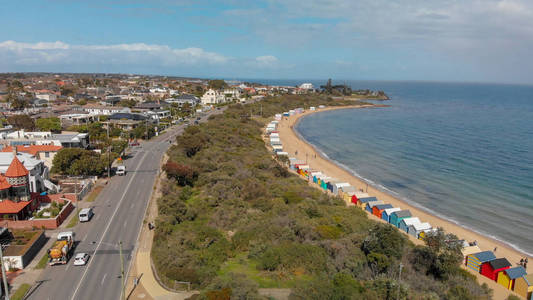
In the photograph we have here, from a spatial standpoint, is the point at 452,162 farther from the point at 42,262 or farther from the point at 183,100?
the point at 183,100

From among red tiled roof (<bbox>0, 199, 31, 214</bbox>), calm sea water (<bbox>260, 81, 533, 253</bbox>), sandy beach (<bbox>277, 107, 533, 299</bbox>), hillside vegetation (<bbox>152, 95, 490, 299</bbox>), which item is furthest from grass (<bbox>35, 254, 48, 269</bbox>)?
calm sea water (<bbox>260, 81, 533, 253</bbox>)

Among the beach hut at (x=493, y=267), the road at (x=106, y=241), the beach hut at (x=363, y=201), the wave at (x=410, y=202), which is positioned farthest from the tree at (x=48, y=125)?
the beach hut at (x=493, y=267)

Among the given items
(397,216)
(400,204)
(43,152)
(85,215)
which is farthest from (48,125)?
(397,216)

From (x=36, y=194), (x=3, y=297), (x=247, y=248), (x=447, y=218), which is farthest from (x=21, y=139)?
(x=447, y=218)

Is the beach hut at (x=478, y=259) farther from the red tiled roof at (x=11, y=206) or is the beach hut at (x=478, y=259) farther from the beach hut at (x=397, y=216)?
the red tiled roof at (x=11, y=206)

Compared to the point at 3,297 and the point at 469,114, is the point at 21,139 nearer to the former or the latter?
the point at 3,297
